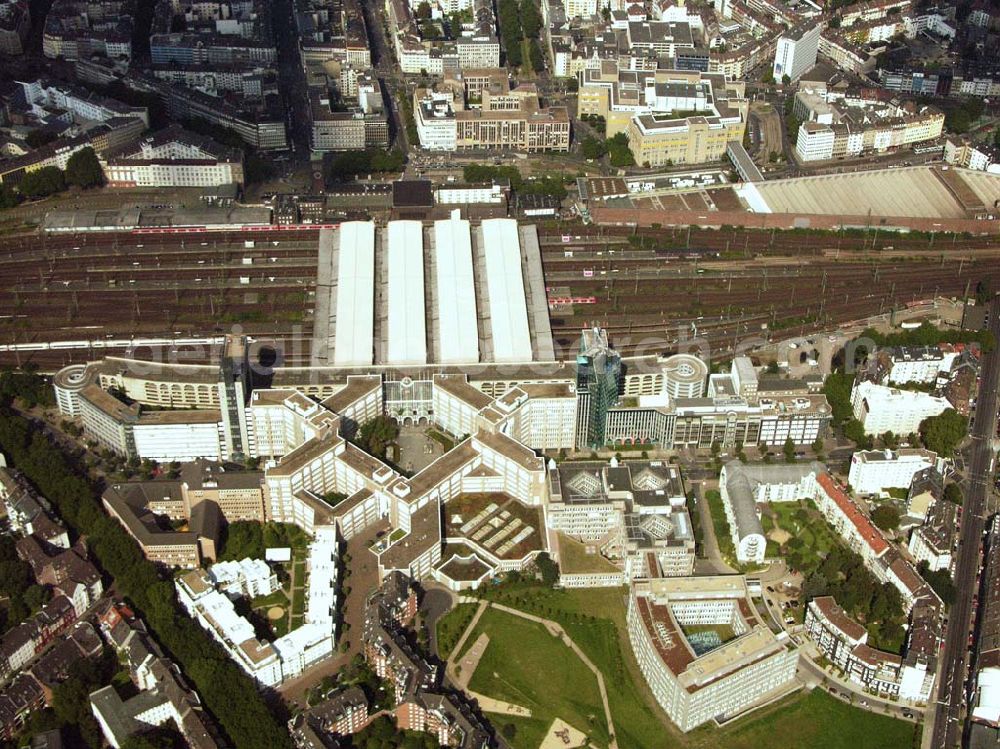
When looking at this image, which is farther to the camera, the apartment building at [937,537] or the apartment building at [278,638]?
the apartment building at [937,537]

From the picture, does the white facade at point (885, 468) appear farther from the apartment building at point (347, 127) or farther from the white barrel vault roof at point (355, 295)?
the apartment building at point (347, 127)

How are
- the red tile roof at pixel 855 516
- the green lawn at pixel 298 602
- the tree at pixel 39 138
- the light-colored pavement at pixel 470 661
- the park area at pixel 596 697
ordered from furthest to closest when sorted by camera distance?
the tree at pixel 39 138 < the red tile roof at pixel 855 516 < the green lawn at pixel 298 602 < the light-colored pavement at pixel 470 661 < the park area at pixel 596 697

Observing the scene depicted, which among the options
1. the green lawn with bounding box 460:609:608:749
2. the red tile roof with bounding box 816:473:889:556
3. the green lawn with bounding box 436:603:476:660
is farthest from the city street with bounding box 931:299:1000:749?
the green lawn with bounding box 436:603:476:660

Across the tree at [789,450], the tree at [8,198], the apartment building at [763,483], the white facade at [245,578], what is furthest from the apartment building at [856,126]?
the tree at [8,198]

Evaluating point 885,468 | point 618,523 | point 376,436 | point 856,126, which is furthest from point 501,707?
point 856,126

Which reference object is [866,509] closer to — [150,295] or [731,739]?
[731,739]

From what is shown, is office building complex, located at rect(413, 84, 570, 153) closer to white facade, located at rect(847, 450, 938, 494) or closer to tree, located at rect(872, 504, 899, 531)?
white facade, located at rect(847, 450, 938, 494)
